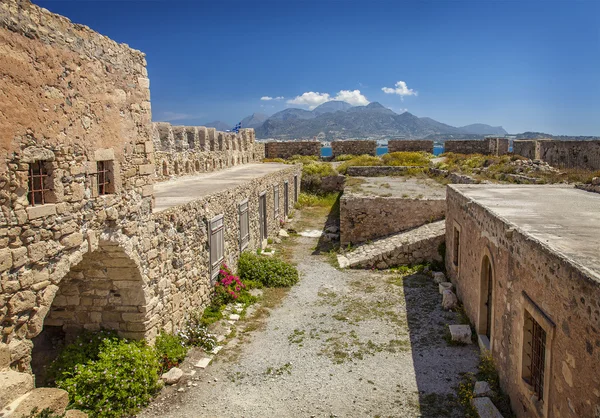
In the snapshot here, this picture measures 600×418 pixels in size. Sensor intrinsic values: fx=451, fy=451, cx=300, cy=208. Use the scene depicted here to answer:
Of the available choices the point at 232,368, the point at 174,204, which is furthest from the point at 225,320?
the point at 174,204

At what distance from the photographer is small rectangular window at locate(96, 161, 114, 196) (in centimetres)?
641

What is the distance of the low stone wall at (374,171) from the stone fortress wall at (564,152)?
7046 millimetres

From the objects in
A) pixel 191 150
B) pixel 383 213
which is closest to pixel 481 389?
pixel 383 213

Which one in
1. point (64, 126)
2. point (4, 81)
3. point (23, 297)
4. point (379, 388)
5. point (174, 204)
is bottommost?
point (379, 388)

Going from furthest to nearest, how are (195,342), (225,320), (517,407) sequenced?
(225,320) → (195,342) → (517,407)

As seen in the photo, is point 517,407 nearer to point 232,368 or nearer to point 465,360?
point 465,360

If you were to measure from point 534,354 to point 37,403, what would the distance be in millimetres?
5687

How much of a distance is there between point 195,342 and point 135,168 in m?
3.45

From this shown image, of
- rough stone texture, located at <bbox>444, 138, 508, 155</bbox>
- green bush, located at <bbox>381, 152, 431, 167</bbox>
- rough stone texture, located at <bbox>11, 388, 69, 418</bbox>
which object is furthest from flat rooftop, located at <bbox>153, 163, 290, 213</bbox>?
rough stone texture, located at <bbox>444, 138, 508, 155</bbox>

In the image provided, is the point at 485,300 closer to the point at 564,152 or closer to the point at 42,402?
the point at 42,402

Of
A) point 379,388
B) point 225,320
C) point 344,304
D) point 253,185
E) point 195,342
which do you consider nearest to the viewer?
point 379,388

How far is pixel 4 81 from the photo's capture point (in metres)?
4.63

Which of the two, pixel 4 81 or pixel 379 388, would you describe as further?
pixel 379 388

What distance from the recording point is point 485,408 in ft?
20.3
